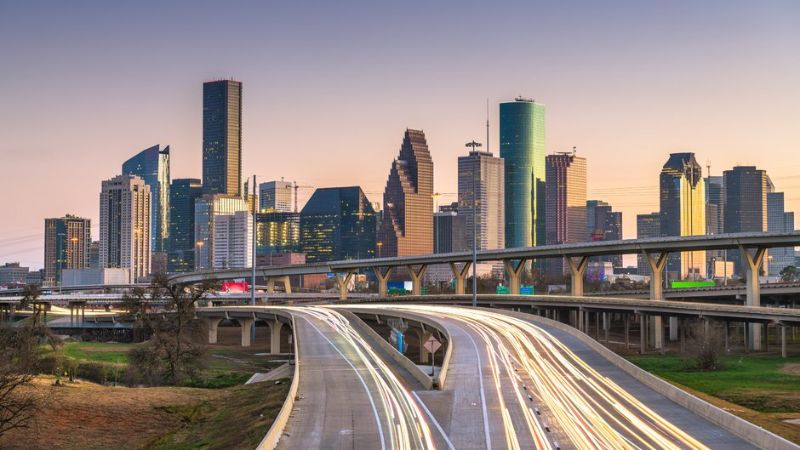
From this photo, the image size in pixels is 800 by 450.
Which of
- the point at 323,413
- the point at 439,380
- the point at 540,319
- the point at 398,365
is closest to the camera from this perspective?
the point at 323,413

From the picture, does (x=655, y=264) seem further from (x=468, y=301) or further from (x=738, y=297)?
(x=468, y=301)

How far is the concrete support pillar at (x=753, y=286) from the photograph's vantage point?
107375mm

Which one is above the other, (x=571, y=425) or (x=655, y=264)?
(x=655, y=264)

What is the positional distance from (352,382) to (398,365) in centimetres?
840

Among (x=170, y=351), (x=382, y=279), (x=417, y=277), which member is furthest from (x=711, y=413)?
(x=382, y=279)

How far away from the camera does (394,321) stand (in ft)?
331

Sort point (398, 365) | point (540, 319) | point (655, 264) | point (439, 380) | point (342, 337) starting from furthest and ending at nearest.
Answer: point (655, 264) → point (540, 319) → point (342, 337) → point (398, 365) → point (439, 380)

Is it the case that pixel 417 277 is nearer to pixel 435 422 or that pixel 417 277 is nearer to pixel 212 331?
Result: pixel 212 331

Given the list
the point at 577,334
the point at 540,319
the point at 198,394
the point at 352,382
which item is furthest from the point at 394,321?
the point at 352,382

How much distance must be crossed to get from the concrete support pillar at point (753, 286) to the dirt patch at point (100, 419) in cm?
6902

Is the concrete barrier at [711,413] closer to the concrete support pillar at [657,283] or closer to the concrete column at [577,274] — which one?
the concrete support pillar at [657,283]

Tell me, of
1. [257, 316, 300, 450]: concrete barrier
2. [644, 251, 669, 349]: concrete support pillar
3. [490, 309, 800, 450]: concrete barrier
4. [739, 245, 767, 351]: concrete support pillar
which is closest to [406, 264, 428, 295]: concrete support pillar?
[644, 251, 669, 349]: concrete support pillar

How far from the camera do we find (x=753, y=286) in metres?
110

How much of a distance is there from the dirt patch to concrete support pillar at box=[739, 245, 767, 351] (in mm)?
69024
